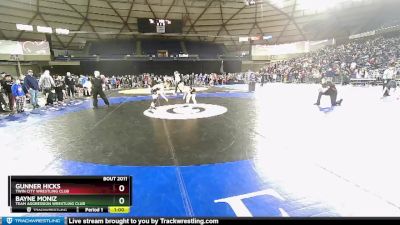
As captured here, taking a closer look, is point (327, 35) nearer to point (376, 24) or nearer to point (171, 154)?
point (376, 24)

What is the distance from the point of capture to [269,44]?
94.1ft

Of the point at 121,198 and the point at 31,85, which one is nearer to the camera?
the point at 121,198

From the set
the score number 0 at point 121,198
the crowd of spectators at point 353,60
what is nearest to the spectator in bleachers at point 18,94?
the score number 0 at point 121,198

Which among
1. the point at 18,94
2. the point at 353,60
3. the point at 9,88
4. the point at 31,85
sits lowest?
the point at 18,94

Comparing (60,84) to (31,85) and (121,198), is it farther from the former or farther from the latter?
(121,198)

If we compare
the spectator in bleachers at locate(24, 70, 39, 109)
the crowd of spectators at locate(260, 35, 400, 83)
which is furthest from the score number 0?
the crowd of spectators at locate(260, 35, 400, 83)

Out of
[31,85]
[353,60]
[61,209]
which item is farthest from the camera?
[353,60]

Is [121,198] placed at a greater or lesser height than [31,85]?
lesser

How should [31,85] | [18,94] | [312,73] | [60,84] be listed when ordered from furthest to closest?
[312,73]
[60,84]
[31,85]
[18,94]
